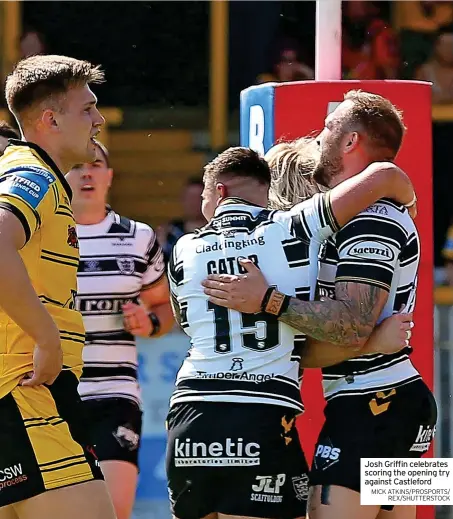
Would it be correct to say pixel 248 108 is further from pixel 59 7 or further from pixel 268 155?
pixel 59 7

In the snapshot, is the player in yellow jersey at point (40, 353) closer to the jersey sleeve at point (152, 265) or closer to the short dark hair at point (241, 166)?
the short dark hair at point (241, 166)

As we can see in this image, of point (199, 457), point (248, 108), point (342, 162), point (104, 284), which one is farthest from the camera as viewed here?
point (104, 284)

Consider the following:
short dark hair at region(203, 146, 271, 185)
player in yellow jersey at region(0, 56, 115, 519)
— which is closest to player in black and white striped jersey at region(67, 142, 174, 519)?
short dark hair at region(203, 146, 271, 185)

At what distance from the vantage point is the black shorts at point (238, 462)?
366 cm

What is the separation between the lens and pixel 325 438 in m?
3.88

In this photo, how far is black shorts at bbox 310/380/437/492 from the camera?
149 inches

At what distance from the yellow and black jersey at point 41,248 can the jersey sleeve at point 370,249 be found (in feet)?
2.89

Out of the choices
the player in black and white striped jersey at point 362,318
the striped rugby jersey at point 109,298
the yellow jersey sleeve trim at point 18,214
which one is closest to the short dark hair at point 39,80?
the yellow jersey sleeve trim at point 18,214

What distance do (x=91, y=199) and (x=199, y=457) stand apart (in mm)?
2262

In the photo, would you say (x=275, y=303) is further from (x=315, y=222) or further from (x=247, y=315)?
(x=315, y=222)

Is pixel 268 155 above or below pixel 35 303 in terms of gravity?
above

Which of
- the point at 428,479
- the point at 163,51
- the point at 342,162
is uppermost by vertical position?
the point at 163,51

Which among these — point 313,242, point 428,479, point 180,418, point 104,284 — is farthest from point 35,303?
point 104,284

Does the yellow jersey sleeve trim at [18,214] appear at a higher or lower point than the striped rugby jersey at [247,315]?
higher
